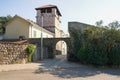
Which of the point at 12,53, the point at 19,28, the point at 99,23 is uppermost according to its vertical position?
the point at 19,28

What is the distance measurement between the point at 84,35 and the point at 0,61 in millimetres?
11270

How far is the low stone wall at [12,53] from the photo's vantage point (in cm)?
1908

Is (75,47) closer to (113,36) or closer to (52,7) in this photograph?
(113,36)

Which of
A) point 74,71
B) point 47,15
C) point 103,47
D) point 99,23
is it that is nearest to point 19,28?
point 47,15

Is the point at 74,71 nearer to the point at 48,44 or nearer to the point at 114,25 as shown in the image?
the point at 114,25

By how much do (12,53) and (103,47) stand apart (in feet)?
34.3

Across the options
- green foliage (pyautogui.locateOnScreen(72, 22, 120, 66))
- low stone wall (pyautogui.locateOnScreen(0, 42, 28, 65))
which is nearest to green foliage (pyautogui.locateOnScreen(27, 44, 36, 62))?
low stone wall (pyautogui.locateOnScreen(0, 42, 28, 65))

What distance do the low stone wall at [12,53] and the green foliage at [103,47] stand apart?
23.3 feet

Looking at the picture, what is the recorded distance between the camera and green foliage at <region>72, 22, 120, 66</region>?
19.1 meters

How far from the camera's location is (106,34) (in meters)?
19.8

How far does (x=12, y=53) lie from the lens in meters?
20.0

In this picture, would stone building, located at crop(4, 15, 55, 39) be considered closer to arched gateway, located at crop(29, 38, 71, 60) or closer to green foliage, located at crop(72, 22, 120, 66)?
arched gateway, located at crop(29, 38, 71, 60)

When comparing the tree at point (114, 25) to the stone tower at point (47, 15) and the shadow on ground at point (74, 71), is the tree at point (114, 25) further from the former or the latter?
the stone tower at point (47, 15)

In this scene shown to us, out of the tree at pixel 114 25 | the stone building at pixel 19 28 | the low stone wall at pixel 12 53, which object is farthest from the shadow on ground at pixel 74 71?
the stone building at pixel 19 28
